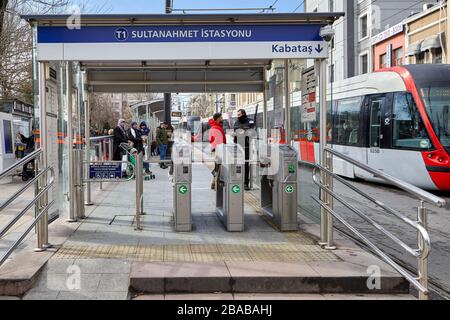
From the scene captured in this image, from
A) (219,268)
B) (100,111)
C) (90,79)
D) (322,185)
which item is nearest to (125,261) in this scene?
(219,268)

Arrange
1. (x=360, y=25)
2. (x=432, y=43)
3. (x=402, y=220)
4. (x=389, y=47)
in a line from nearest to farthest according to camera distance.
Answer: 1. (x=402, y=220)
2. (x=432, y=43)
3. (x=389, y=47)
4. (x=360, y=25)

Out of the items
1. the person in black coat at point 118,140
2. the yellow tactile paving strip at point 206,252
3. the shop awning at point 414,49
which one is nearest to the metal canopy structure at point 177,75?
the person in black coat at point 118,140

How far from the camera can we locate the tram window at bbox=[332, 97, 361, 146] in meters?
15.5

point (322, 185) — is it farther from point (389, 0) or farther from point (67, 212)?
point (389, 0)

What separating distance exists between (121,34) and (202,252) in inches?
120

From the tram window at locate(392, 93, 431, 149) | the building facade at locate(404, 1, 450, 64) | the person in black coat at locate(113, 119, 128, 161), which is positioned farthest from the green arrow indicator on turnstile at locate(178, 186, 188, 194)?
the building facade at locate(404, 1, 450, 64)

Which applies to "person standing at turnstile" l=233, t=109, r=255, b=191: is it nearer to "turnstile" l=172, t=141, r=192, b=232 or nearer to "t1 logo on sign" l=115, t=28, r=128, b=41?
"turnstile" l=172, t=141, r=192, b=232

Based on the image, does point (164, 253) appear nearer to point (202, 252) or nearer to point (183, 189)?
point (202, 252)

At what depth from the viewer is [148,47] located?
6.85 metres

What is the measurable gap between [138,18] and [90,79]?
3.61 meters

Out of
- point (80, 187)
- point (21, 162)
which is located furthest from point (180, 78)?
point (21, 162)

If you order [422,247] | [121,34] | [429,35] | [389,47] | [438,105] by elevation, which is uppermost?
[389,47]

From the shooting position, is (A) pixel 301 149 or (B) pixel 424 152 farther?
(B) pixel 424 152

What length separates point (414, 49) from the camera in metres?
24.8
